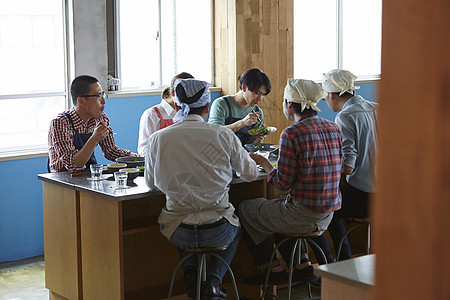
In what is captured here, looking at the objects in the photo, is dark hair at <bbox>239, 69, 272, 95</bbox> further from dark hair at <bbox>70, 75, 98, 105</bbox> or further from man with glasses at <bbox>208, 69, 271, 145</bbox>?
dark hair at <bbox>70, 75, 98, 105</bbox>

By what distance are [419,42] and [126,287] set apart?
3.42 m

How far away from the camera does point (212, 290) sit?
336 cm

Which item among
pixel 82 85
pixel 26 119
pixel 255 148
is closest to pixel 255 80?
Result: pixel 255 148

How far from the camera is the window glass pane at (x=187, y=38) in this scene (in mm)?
6258

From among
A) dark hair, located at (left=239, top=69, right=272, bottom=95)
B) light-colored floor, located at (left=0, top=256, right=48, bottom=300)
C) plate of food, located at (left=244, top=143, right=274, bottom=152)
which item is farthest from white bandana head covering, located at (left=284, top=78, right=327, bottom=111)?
light-colored floor, located at (left=0, top=256, right=48, bottom=300)

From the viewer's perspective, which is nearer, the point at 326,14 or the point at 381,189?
the point at 381,189

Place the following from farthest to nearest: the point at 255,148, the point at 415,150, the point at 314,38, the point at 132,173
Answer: the point at 314,38, the point at 255,148, the point at 132,173, the point at 415,150

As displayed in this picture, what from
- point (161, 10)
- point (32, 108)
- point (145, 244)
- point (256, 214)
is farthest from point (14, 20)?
point (256, 214)

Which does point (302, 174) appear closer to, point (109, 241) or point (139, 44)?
point (109, 241)

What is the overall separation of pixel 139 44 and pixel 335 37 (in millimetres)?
2912

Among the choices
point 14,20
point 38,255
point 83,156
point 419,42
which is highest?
point 14,20

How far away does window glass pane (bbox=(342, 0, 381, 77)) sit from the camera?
807cm

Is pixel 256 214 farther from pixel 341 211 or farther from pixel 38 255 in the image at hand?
pixel 38 255

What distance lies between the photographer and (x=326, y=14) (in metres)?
7.82
